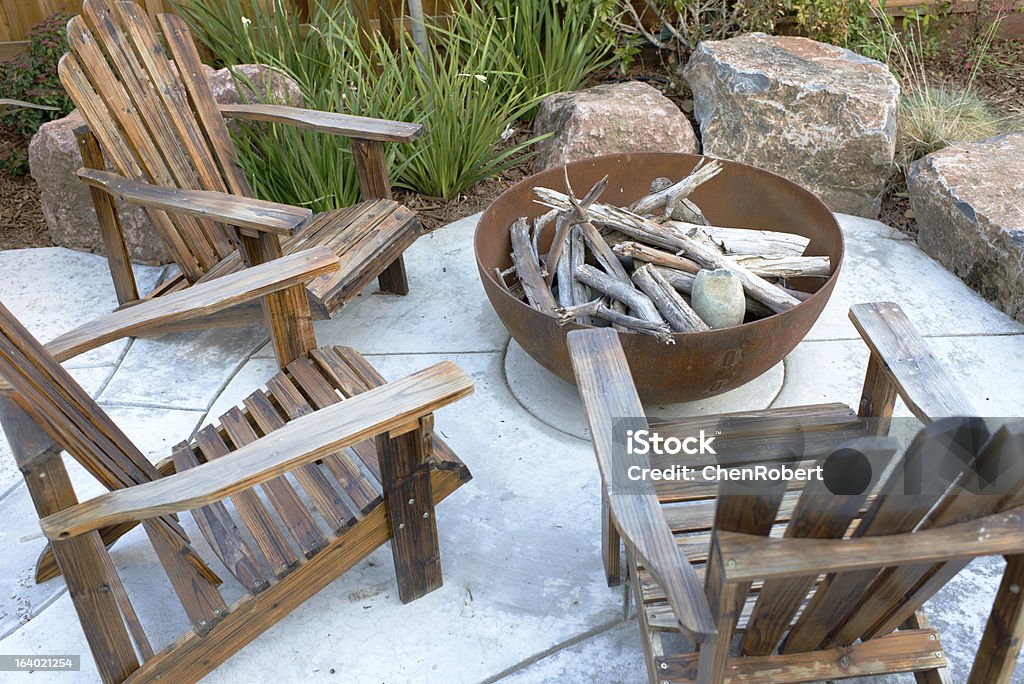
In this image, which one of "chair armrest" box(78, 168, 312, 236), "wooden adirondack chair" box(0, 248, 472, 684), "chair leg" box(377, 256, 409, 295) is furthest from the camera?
"chair leg" box(377, 256, 409, 295)

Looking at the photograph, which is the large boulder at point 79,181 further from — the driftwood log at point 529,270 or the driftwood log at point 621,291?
the driftwood log at point 621,291

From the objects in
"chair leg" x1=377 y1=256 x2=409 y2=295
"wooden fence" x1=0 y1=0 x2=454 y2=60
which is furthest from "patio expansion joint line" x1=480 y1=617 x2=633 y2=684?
"wooden fence" x1=0 y1=0 x2=454 y2=60

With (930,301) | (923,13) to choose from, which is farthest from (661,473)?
(923,13)

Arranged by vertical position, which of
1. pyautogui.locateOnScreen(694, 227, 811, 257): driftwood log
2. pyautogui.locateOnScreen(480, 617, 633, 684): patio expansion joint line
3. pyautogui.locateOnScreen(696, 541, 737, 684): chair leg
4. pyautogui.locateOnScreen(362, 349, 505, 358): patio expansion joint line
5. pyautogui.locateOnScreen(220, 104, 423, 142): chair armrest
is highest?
pyautogui.locateOnScreen(220, 104, 423, 142): chair armrest

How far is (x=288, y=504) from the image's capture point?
1.86m

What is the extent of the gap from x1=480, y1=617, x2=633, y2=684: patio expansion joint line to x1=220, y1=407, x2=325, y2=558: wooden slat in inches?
19.0

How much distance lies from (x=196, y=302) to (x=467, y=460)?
879 mm

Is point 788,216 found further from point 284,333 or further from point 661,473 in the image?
point 284,333

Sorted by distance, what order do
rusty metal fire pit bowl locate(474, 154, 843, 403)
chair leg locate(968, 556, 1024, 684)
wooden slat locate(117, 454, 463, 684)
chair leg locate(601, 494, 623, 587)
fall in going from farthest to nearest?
rusty metal fire pit bowl locate(474, 154, 843, 403) < chair leg locate(601, 494, 623, 587) < wooden slat locate(117, 454, 463, 684) < chair leg locate(968, 556, 1024, 684)

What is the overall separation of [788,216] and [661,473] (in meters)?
1.34

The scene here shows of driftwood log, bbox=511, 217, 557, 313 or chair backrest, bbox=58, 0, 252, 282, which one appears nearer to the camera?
driftwood log, bbox=511, 217, 557, 313

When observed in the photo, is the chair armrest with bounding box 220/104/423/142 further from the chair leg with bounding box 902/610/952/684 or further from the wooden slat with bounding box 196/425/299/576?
the chair leg with bounding box 902/610/952/684

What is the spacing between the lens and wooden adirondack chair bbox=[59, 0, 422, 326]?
264 cm

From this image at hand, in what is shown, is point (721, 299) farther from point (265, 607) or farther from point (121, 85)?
point (121, 85)
